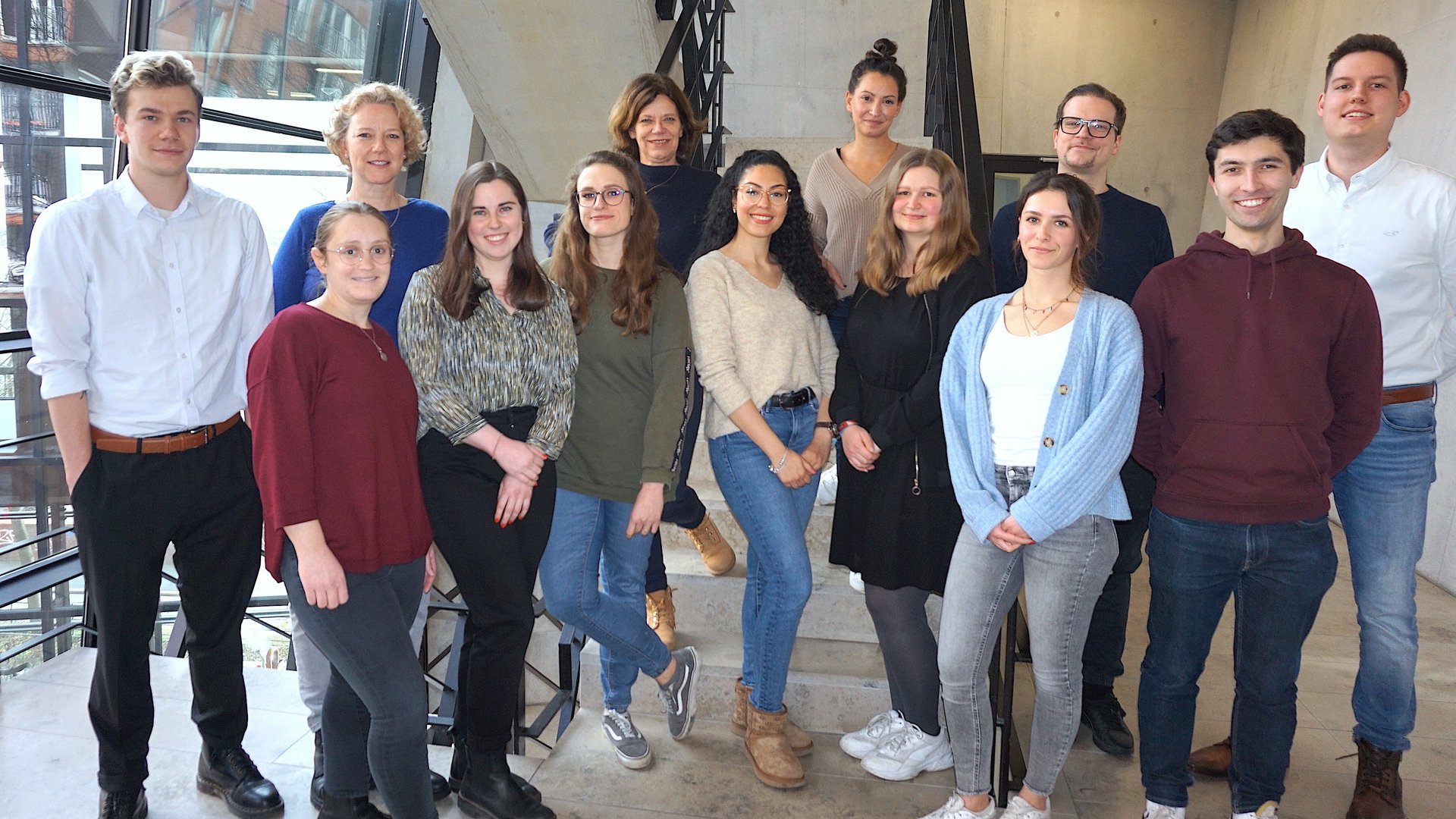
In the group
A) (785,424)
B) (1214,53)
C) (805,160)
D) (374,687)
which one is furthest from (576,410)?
(1214,53)

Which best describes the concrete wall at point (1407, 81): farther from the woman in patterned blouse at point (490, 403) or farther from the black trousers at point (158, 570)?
the black trousers at point (158, 570)

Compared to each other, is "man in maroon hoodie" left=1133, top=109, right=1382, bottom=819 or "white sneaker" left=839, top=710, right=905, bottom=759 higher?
"man in maroon hoodie" left=1133, top=109, right=1382, bottom=819

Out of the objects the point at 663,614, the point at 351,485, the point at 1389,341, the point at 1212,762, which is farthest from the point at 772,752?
the point at 1389,341

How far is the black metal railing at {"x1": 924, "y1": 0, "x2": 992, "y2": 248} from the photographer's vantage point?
8.82 feet

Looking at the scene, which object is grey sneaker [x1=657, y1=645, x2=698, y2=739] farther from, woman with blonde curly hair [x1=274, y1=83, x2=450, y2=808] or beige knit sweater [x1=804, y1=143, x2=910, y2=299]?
beige knit sweater [x1=804, y1=143, x2=910, y2=299]

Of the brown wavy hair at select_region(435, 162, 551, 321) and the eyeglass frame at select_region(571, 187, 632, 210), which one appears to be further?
the eyeglass frame at select_region(571, 187, 632, 210)

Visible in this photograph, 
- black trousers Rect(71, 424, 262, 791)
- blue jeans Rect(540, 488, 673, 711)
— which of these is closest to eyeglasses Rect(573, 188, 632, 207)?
blue jeans Rect(540, 488, 673, 711)

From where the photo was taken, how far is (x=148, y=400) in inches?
88.7

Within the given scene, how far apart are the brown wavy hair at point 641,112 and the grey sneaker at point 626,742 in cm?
175

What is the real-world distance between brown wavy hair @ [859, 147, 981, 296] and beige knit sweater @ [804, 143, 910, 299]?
48 centimetres

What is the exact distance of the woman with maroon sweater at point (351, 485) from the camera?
188 cm

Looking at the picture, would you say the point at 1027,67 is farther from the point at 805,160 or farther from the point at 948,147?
the point at 948,147

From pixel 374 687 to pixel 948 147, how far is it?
8.17 feet

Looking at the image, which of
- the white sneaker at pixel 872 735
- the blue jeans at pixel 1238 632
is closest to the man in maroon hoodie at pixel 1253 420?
the blue jeans at pixel 1238 632
